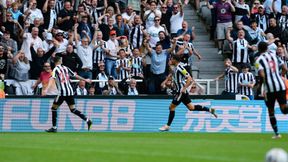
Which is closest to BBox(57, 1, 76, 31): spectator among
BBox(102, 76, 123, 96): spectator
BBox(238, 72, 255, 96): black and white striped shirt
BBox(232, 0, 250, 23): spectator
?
BBox(102, 76, 123, 96): spectator

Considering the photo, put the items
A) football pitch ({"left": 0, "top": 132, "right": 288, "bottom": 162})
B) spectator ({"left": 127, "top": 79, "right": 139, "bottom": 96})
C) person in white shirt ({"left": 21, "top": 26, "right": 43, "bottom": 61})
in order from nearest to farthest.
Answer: football pitch ({"left": 0, "top": 132, "right": 288, "bottom": 162}), person in white shirt ({"left": 21, "top": 26, "right": 43, "bottom": 61}), spectator ({"left": 127, "top": 79, "right": 139, "bottom": 96})

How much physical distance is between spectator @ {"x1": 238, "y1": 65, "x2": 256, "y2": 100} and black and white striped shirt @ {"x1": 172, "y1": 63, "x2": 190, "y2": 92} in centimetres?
451

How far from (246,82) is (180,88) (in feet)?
15.3

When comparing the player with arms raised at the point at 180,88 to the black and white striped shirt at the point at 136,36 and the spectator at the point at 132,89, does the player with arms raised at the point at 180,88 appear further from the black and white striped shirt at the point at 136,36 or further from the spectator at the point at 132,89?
the black and white striped shirt at the point at 136,36

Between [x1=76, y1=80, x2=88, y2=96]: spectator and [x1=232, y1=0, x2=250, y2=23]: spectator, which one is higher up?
[x1=232, y1=0, x2=250, y2=23]: spectator

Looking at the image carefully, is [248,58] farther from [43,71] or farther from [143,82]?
[43,71]

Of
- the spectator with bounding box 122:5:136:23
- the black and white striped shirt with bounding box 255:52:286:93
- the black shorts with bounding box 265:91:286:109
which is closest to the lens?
the black and white striped shirt with bounding box 255:52:286:93

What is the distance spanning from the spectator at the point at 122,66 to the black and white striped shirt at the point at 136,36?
146cm

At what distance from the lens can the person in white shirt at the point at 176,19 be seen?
2856cm

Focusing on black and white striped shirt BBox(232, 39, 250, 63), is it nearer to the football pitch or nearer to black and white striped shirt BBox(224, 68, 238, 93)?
black and white striped shirt BBox(224, 68, 238, 93)

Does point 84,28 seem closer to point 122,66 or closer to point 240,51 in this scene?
point 122,66

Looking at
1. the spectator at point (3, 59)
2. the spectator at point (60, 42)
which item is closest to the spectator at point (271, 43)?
the spectator at point (60, 42)

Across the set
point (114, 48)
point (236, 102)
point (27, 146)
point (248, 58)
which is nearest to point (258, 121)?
point (236, 102)

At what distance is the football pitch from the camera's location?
44.5 feet
